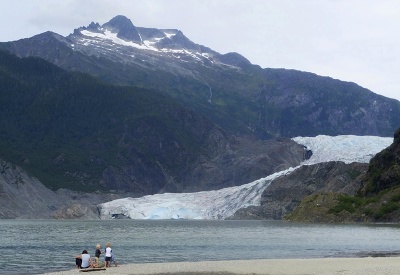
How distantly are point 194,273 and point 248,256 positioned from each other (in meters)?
20.7

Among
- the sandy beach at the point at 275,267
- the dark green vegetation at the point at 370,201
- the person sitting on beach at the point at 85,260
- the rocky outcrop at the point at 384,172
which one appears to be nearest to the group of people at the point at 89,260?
the person sitting on beach at the point at 85,260

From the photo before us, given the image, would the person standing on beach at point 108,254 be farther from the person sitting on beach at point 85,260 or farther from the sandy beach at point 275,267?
the person sitting on beach at point 85,260

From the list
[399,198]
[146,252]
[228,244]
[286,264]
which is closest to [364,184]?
[399,198]

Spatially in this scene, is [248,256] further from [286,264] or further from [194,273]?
[194,273]

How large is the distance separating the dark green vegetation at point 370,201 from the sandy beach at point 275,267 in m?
95.6

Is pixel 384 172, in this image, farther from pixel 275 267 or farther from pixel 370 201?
pixel 275 267

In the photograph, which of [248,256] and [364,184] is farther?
[364,184]

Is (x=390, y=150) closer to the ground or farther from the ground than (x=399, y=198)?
farther from the ground

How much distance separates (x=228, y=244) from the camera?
94.6 meters

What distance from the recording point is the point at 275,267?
58312mm

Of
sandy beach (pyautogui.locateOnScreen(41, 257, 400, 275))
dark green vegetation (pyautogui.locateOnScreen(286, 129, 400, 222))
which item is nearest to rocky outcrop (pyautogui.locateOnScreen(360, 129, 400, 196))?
→ dark green vegetation (pyautogui.locateOnScreen(286, 129, 400, 222))

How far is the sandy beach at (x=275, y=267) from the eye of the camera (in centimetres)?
5303

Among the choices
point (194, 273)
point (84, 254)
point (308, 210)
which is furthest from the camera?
point (308, 210)

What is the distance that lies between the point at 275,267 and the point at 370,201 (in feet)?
387
